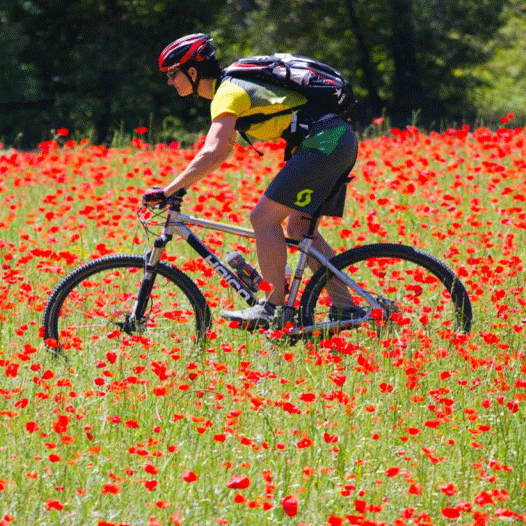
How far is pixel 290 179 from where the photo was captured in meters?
5.06

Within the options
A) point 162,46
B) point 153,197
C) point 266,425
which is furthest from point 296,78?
point 162,46

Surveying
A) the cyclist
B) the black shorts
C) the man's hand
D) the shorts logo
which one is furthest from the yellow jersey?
the man's hand

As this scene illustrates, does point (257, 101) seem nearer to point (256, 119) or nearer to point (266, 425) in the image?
point (256, 119)

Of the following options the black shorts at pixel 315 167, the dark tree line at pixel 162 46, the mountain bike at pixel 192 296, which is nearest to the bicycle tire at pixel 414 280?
the mountain bike at pixel 192 296

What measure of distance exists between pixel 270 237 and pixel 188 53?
98 cm

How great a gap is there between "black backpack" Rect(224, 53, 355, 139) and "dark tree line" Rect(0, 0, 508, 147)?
58.9 ft

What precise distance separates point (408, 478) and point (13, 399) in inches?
67.0

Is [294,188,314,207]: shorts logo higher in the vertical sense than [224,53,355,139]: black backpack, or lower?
lower

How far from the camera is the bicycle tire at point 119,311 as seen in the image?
207 inches

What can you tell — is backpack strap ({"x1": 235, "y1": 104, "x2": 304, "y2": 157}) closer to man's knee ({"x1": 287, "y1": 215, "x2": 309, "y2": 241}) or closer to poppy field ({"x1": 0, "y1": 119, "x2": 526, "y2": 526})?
man's knee ({"x1": 287, "y1": 215, "x2": 309, "y2": 241})

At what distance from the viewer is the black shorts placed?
5.05 m

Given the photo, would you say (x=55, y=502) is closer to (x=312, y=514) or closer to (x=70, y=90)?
(x=312, y=514)

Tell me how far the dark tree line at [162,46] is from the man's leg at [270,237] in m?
18.1

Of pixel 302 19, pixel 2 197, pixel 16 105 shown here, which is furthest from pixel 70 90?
pixel 2 197
